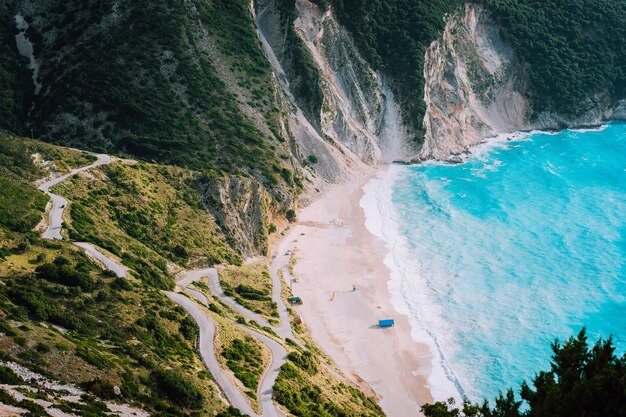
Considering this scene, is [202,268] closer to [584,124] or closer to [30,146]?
[30,146]

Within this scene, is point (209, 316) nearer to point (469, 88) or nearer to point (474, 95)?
point (469, 88)

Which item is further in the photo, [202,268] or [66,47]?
[66,47]

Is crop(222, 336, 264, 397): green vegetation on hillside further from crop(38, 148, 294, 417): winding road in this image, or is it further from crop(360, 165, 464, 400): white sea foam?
crop(360, 165, 464, 400): white sea foam

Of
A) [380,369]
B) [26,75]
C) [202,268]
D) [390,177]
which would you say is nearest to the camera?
[380,369]

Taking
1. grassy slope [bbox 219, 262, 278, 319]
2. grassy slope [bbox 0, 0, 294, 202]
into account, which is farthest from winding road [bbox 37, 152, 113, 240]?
grassy slope [bbox 219, 262, 278, 319]

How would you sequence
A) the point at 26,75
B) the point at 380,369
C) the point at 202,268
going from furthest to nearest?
the point at 26,75 → the point at 202,268 → the point at 380,369

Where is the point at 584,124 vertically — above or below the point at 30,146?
below

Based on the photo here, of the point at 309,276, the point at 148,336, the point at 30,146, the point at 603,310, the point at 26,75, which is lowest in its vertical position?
the point at 603,310

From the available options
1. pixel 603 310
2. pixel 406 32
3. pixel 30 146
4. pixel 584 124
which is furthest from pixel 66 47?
pixel 584 124
